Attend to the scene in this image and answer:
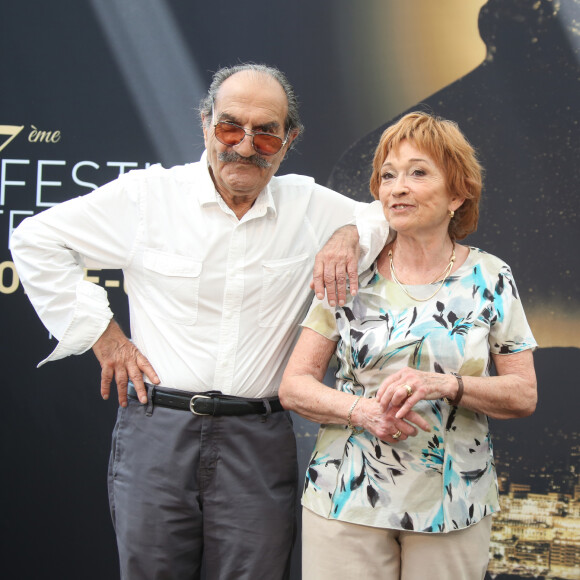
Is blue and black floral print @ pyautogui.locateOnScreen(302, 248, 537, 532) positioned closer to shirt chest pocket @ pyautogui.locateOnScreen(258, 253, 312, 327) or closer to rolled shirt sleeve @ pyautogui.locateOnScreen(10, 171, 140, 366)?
shirt chest pocket @ pyautogui.locateOnScreen(258, 253, 312, 327)

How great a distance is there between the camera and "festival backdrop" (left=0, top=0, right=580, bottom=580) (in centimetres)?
276

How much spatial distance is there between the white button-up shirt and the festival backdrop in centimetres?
82

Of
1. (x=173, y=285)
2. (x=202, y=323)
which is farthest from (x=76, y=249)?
(x=202, y=323)

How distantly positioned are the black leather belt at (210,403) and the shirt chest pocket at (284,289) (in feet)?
0.76

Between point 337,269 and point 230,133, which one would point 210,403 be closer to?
point 337,269

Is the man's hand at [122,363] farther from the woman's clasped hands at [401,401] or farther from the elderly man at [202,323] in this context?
the woman's clasped hands at [401,401]

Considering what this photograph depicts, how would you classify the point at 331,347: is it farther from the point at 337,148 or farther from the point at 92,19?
the point at 92,19

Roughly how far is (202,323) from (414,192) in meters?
0.71

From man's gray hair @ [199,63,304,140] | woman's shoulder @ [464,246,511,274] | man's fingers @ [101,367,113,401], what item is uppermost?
man's gray hair @ [199,63,304,140]

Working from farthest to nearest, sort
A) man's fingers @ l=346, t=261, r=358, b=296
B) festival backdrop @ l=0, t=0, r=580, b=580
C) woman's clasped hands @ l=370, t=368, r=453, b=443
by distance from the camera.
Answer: festival backdrop @ l=0, t=0, r=580, b=580 < man's fingers @ l=346, t=261, r=358, b=296 < woman's clasped hands @ l=370, t=368, r=453, b=443

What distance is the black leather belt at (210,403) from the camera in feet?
6.64

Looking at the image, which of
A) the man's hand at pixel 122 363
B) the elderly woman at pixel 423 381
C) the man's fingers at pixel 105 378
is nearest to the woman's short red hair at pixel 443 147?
the elderly woman at pixel 423 381

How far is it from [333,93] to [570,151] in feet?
3.10

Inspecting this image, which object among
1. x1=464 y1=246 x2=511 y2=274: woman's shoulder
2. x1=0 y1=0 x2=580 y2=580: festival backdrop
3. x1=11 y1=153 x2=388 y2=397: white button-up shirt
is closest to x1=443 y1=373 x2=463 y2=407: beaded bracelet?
x1=464 y1=246 x2=511 y2=274: woman's shoulder
